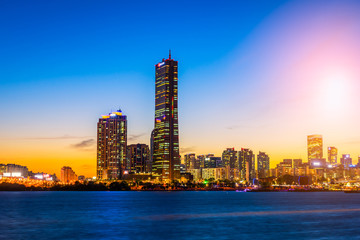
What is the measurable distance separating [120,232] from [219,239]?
62.0 ft

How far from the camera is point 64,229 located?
8412cm

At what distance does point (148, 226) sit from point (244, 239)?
24.4 m

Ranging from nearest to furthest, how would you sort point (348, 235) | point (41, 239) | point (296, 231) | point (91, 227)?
point (41, 239)
point (348, 235)
point (296, 231)
point (91, 227)

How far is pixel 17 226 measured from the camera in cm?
8838

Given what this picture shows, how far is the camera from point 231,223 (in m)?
94.8

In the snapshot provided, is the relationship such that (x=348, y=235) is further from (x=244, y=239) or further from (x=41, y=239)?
(x=41, y=239)

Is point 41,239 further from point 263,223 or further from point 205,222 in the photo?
point 263,223

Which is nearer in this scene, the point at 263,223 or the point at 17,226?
the point at 17,226

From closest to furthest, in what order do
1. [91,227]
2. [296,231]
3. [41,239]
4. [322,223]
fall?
1. [41,239]
2. [296,231]
3. [91,227]
4. [322,223]

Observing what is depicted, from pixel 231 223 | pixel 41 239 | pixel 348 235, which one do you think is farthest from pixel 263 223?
pixel 41 239

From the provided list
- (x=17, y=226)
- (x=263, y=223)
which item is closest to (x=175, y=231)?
(x=263, y=223)

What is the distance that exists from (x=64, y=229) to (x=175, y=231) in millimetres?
21857

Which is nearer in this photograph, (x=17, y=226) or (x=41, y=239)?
(x=41, y=239)

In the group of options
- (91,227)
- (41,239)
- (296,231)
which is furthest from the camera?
(91,227)
